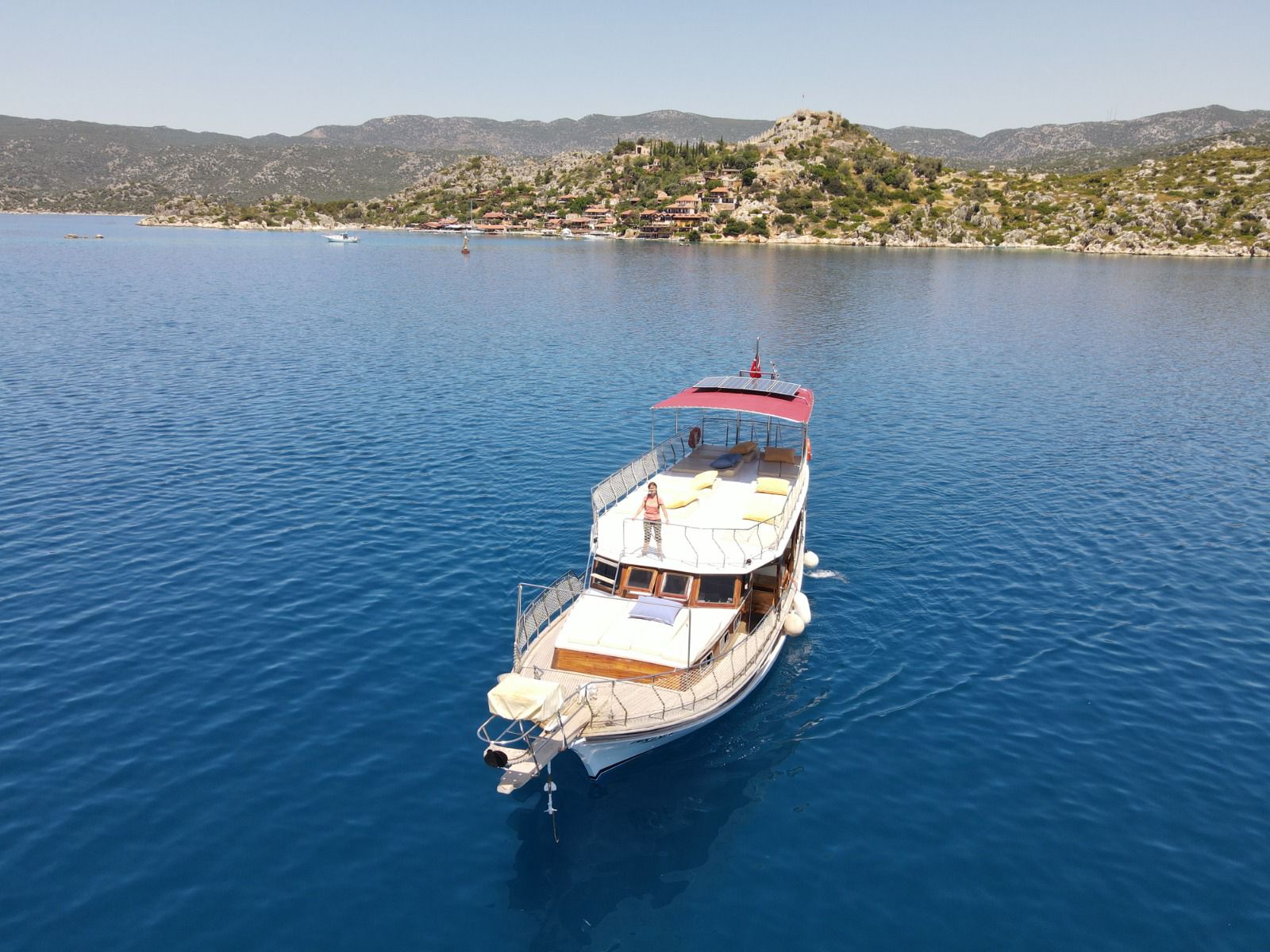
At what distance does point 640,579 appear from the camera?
2428 cm

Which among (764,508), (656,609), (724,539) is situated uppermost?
(764,508)

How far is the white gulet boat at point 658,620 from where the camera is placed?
18969mm

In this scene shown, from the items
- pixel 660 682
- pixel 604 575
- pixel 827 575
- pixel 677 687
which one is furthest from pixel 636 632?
pixel 827 575

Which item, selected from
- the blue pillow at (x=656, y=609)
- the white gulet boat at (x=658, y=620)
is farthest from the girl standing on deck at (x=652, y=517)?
the blue pillow at (x=656, y=609)

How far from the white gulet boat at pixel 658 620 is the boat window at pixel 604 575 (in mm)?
56

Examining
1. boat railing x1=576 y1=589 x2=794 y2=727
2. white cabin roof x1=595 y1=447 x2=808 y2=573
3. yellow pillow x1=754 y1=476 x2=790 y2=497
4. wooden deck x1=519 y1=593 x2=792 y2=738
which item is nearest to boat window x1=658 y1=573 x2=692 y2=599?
white cabin roof x1=595 y1=447 x2=808 y2=573

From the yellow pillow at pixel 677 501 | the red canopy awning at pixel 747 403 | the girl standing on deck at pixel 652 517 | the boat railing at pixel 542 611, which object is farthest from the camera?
the red canopy awning at pixel 747 403

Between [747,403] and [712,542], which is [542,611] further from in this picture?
[747,403]

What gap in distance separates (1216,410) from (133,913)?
7085 cm

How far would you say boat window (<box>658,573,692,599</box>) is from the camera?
23.9m

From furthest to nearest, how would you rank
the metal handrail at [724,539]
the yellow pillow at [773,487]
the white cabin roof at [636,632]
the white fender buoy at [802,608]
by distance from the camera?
1. the yellow pillow at [773,487]
2. the white fender buoy at [802,608]
3. the metal handrail at [724,539]
4. the white cabin roof at [636,632]

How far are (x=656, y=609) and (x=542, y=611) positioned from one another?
3.73 m

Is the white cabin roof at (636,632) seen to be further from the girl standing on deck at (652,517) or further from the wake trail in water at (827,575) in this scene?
the wake trail in water at (827,575)

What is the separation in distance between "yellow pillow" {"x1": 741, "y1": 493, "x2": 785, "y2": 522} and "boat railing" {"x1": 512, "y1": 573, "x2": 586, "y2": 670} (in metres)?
6.61
